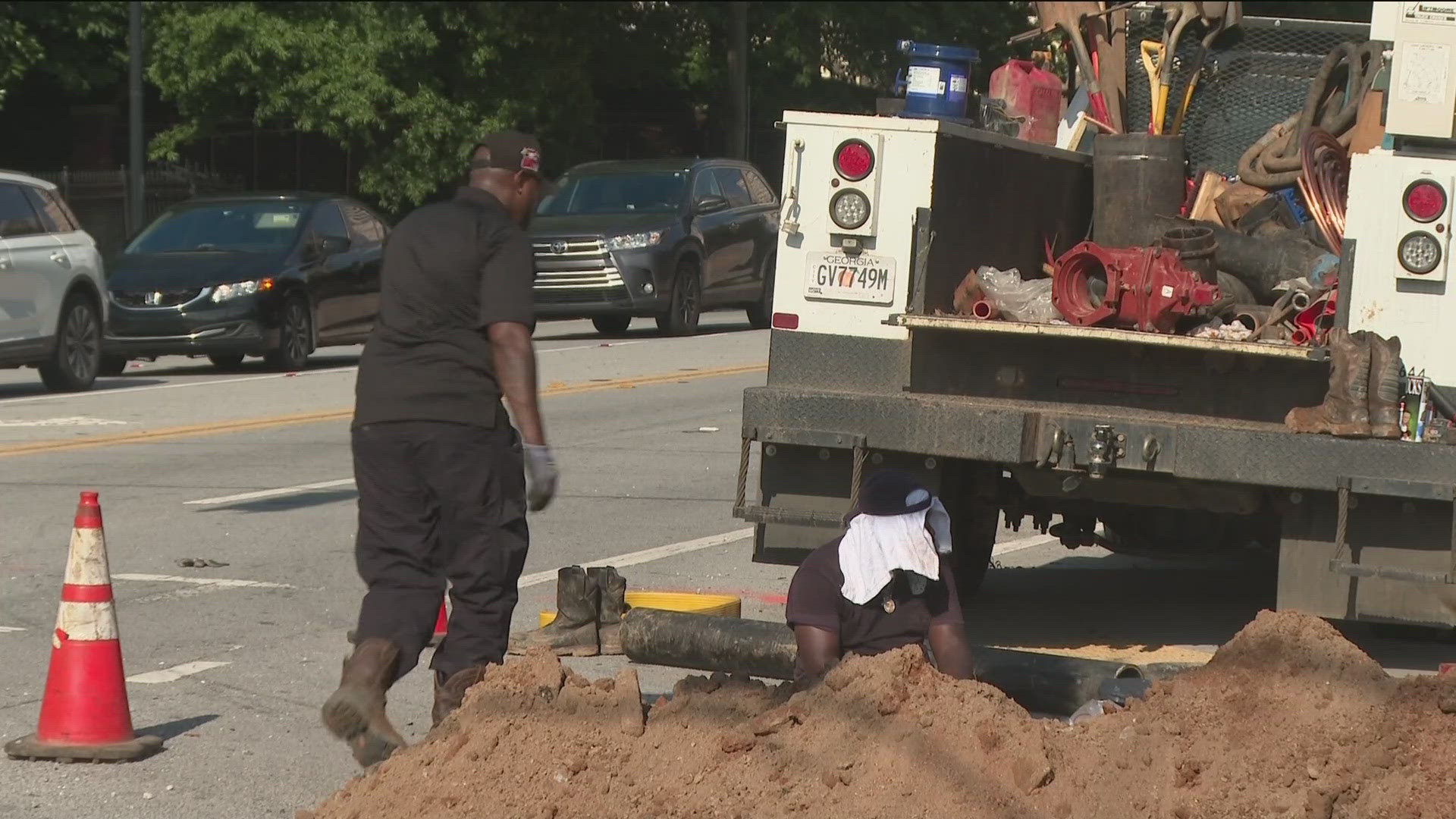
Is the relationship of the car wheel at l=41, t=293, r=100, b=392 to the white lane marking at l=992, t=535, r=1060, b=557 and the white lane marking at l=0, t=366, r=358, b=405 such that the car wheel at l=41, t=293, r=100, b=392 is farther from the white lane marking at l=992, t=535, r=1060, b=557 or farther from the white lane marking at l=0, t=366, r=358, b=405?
the white lane marking at l=992, t=535, r=1060, b=557

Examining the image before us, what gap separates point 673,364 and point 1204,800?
49.3 feet

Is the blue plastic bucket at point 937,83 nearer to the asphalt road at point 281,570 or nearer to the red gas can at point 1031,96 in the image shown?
the red gas can at point 1031,96

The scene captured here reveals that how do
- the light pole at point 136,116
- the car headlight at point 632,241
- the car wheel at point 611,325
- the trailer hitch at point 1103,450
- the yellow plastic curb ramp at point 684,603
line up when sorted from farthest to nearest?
the light pole at point 136,116 → the car wheel at point 611,325 → the car headlight at point 632,241 → the yellow plastic curb ramp at point 684,603 → the trailer hitch at point 1103,450

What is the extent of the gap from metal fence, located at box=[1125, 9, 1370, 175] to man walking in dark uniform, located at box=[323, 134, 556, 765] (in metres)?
4.49

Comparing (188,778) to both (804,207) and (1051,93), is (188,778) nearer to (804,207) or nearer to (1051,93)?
(804,207)

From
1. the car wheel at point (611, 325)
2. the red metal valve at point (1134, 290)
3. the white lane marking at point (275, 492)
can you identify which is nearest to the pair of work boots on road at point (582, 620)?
the red metal valve at point (1134, 290)

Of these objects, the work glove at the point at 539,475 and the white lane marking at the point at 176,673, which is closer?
the work glove at the point at 539,475

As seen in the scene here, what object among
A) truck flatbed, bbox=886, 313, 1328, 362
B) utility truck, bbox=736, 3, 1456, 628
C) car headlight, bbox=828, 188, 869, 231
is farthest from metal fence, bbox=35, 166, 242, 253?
truck flatbed, bbox=886, 313, 1328, 362

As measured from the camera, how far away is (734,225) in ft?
78.3

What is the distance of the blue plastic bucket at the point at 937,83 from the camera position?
8320mm

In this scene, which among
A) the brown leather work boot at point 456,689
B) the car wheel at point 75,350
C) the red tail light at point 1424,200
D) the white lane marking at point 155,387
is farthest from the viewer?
the car wheel at point 75,350

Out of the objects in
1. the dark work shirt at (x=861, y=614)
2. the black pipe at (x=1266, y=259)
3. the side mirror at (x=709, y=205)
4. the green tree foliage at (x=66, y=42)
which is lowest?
the dark work shirt at (x=861, y=614)

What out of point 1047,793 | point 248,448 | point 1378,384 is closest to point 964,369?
point 1378,384

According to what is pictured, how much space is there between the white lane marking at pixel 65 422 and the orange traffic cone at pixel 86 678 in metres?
9.22
